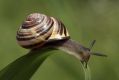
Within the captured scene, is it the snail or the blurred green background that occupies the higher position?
the snail

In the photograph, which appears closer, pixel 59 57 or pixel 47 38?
pixel 47 38

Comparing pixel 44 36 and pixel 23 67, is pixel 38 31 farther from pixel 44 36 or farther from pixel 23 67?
pixel 23 67

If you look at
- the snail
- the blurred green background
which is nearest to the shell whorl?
the snail

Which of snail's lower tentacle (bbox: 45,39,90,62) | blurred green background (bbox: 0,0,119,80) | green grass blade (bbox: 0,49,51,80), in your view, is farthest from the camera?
blurred green background (bbox: 0,0,119,80)

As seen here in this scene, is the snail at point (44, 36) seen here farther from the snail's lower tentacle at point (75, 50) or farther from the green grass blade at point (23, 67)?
the green grass blade at point (23, 67)

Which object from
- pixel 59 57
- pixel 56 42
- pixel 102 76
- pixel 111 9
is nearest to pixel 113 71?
pixel 102 76

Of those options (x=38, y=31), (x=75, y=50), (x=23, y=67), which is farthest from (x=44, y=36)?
(x=23, y=67)

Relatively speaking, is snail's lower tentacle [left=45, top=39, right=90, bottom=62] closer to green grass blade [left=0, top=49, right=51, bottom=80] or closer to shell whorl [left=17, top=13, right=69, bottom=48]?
shell whorl [left=17, top=13, right=69, bottom=48]

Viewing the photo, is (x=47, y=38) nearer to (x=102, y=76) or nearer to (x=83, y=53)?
(x=83, y=53)
